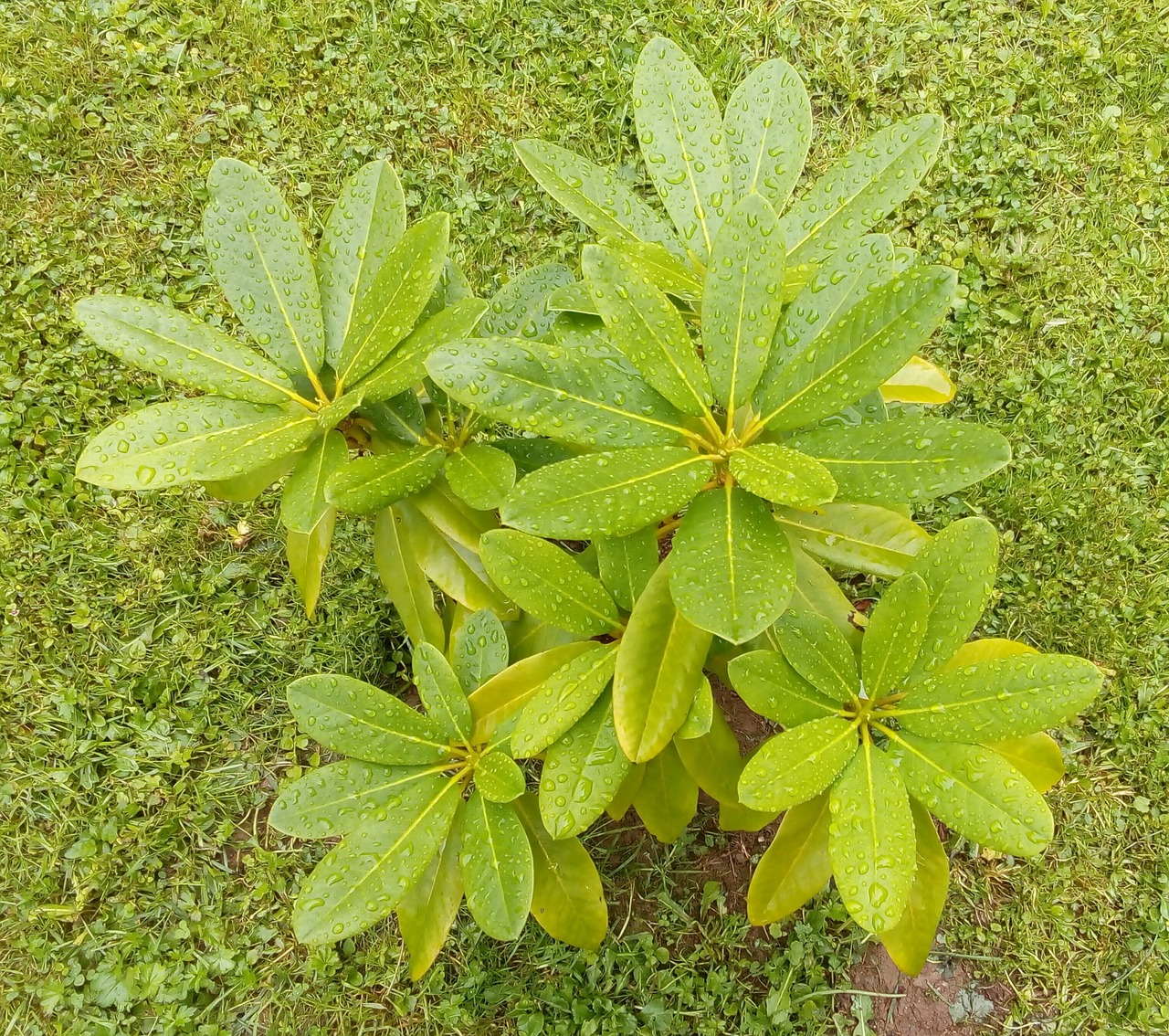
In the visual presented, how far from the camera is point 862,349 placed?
121cm

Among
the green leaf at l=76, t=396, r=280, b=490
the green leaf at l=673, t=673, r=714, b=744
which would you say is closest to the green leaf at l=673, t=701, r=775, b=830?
the green leaf at l=673, t=673, r=714, b=744

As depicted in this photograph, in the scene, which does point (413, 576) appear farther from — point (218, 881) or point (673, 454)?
point (218, 881)

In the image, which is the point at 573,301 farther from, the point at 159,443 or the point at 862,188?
the point at 159,443

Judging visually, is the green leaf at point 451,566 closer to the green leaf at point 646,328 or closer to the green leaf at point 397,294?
the green leaf at point 397,294

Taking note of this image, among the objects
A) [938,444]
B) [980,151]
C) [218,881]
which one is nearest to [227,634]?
[218,881]

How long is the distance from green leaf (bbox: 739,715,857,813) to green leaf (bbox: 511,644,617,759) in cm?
29

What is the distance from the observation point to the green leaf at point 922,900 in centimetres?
158

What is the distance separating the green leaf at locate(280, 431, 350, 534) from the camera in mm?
1363

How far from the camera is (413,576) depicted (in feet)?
6.23

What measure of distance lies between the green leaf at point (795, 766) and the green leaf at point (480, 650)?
0.55 m

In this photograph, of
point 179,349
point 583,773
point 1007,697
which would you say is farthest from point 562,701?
point 179,349

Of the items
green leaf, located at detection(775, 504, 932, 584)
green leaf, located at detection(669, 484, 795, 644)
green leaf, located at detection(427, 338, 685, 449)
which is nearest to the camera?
green leaf, located at detection(669, 484, 795, 644)

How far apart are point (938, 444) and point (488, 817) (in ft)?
3.27

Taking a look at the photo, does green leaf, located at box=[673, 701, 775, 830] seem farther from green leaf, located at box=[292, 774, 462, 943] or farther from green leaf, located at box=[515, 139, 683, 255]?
green leaf, located at box=[515, 139, 683, 255]
